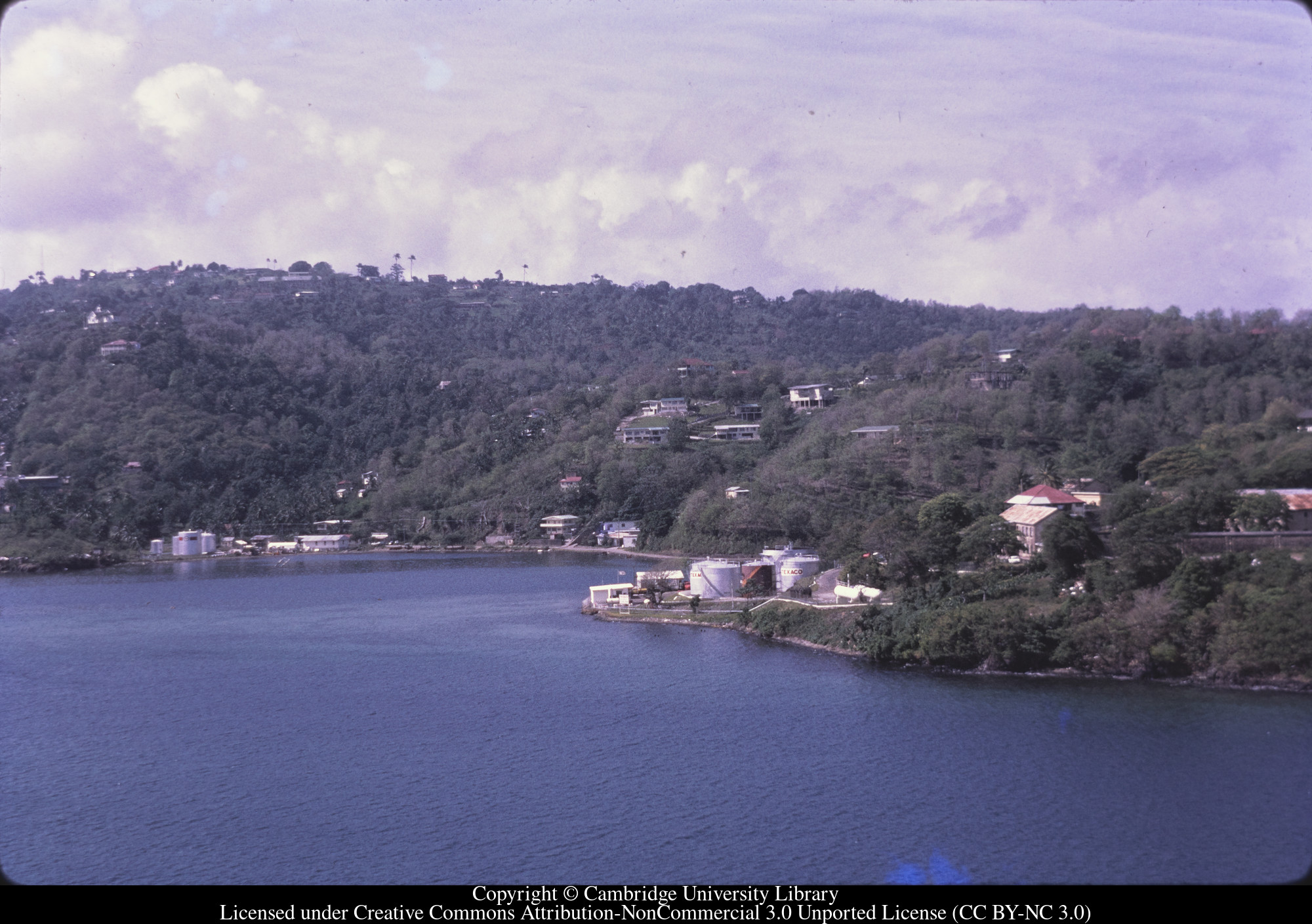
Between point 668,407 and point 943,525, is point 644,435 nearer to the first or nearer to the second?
point 668,407

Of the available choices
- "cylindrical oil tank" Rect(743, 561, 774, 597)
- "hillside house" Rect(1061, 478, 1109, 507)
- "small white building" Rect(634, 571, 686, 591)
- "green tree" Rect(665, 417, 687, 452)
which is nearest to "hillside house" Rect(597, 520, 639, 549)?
"green tree" Rect(665, 417, 687, 452)

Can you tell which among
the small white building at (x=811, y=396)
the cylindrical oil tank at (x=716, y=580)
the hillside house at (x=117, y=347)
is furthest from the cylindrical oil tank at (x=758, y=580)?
the hillside house at (x=117, y=347)

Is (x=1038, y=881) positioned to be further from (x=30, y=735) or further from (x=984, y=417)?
(x=984, y=417)

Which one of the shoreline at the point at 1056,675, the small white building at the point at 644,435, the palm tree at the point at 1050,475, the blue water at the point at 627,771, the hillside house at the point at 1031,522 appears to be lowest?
the blue water at the point at 627,771

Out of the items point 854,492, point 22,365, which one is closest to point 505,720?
point 854,492

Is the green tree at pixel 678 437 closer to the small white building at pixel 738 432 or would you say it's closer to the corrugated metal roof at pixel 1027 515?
the small white building at pixel 738 432
